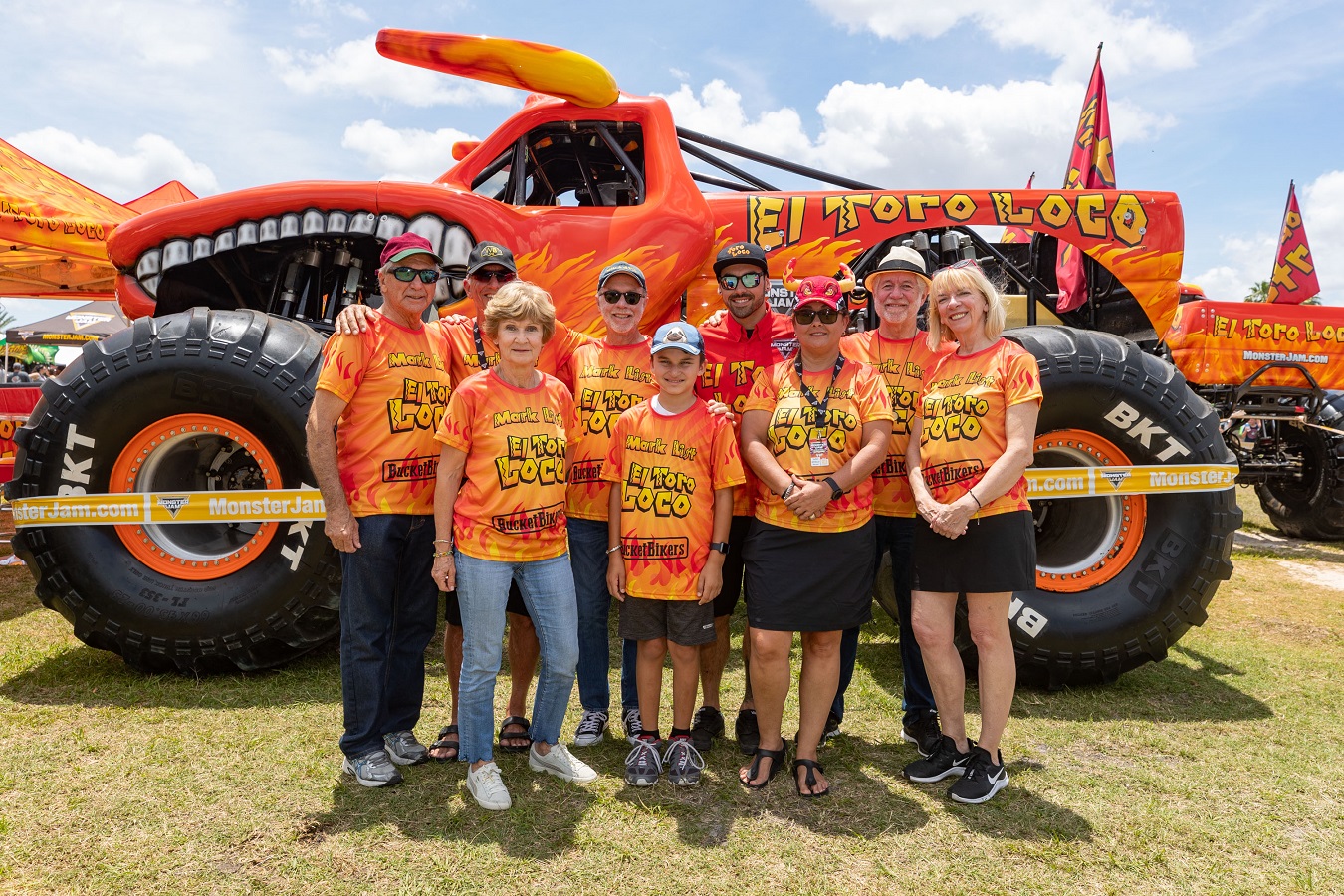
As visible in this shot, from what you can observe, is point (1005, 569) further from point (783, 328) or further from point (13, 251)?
point (13, 251)

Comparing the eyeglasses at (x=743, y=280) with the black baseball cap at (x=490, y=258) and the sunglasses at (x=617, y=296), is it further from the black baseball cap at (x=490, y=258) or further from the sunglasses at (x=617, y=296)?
the black baseball cap at (x=490, y=258)

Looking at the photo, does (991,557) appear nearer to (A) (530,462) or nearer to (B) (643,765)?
(B) (643,765)

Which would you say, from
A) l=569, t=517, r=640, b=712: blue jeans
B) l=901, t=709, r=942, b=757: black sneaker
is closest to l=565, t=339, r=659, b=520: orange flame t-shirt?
l=569, t=517, r=640, b=712: blue jeans

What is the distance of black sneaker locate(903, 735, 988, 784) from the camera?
9.48 feet

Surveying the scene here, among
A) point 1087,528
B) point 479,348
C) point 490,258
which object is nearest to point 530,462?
point 479,348

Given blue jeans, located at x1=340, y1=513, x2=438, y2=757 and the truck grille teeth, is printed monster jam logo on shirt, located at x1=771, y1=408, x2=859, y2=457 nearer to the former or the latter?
blue jeans, located at x1=340, y1=513, x2=438, y2=757

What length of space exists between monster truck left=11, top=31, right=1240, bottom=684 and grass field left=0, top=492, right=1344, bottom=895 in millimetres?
382

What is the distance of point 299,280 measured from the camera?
4.61 m

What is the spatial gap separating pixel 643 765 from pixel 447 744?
2.47ft

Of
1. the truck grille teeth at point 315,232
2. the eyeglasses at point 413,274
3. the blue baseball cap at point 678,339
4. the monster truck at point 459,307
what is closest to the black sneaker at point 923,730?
the monster truck at point 459,307

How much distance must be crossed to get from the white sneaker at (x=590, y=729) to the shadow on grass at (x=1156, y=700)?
5.37ft

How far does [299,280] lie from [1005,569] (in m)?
3.93

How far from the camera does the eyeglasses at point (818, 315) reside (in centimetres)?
278

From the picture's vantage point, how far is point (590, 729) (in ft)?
10.4
